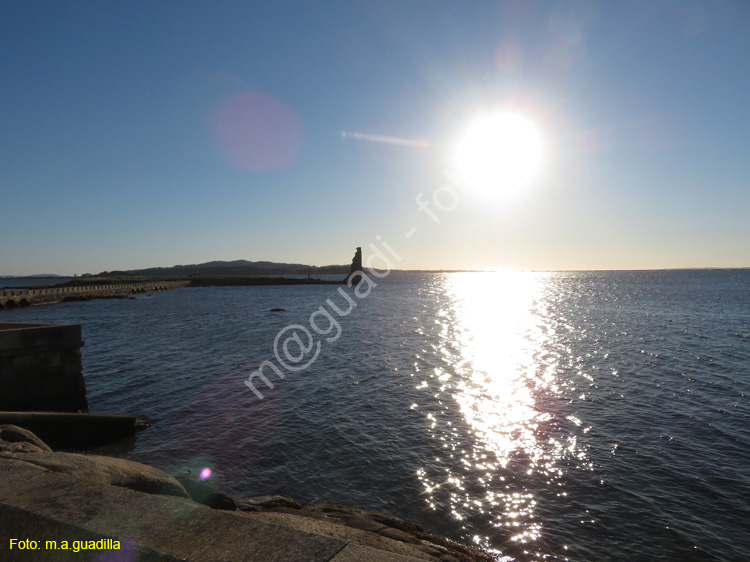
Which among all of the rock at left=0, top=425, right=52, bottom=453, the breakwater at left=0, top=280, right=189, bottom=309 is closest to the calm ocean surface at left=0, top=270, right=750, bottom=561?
the rock at left=0, top=425, right=52, bottom=453

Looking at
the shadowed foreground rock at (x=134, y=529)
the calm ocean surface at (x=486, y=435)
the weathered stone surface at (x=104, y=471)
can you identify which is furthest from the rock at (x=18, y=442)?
the calm ocean surface at (x=486, y=435)

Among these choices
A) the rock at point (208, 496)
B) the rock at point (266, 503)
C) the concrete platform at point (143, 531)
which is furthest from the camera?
the rock at point (266, 503)

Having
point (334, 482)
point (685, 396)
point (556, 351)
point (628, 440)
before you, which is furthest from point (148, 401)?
point (556, 351)

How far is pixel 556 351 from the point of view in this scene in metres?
32.0

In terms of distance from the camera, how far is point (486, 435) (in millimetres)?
14469

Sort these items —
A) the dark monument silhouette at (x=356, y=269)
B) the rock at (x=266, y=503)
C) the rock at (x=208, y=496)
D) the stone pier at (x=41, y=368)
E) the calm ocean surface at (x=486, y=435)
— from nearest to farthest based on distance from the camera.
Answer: the rock at (x=208, y=496) → the rock at (x=266, y=503) → the calm ocean surface at (x=486, y=435) → the stone pier at (x=41, y=368) → the dark monument silhouette at (x=356, y=269)

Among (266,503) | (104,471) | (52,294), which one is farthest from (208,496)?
(52,294)

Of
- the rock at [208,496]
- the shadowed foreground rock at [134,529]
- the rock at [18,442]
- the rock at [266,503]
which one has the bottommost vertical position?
the rock at [266,503]

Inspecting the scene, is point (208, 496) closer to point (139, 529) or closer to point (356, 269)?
point (139, 529)

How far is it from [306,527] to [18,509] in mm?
4204

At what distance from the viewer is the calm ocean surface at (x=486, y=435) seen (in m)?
9.44

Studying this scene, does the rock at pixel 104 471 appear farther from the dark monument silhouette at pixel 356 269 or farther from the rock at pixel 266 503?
the dark monument silhouette at pixel 356 269

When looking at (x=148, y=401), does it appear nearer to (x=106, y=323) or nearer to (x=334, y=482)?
(x=334, y=482)

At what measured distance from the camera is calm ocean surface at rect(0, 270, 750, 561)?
944 centimetres
